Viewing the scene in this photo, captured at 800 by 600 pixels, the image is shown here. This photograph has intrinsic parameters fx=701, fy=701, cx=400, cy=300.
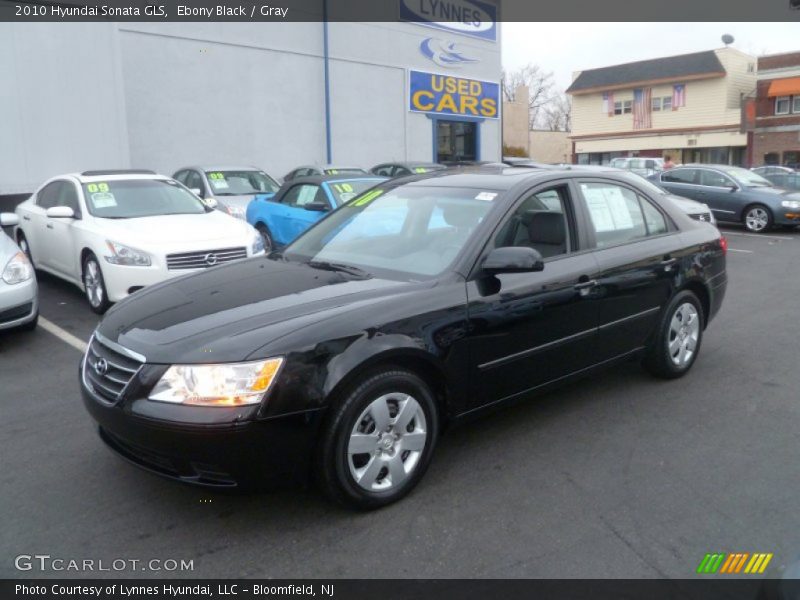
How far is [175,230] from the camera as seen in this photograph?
7.44 metres

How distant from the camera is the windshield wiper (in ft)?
12.7

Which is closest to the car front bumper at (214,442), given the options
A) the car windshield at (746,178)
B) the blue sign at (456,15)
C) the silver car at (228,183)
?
the silver car at (228,183)

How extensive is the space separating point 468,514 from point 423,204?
1924 mm

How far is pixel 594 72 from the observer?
49.4 meters

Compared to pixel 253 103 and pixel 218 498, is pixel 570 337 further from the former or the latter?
pixel 253 103

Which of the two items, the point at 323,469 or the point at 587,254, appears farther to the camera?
the point at 587,254

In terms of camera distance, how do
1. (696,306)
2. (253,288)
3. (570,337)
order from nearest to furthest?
A: (253,288)
(570,337)
(696,306)

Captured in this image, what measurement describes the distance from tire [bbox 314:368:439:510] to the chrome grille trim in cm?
426

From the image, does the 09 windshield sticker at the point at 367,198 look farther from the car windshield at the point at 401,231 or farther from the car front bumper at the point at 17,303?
the car front bumper at the point at 17,303

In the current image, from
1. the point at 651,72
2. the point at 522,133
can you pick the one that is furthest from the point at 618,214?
the point at 651,72

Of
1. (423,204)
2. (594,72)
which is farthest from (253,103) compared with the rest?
(594,72)

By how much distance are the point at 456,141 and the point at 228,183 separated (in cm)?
1320

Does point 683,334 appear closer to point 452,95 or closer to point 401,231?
point 401,231

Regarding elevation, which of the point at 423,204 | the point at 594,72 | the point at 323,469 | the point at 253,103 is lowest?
the point at 323,469
